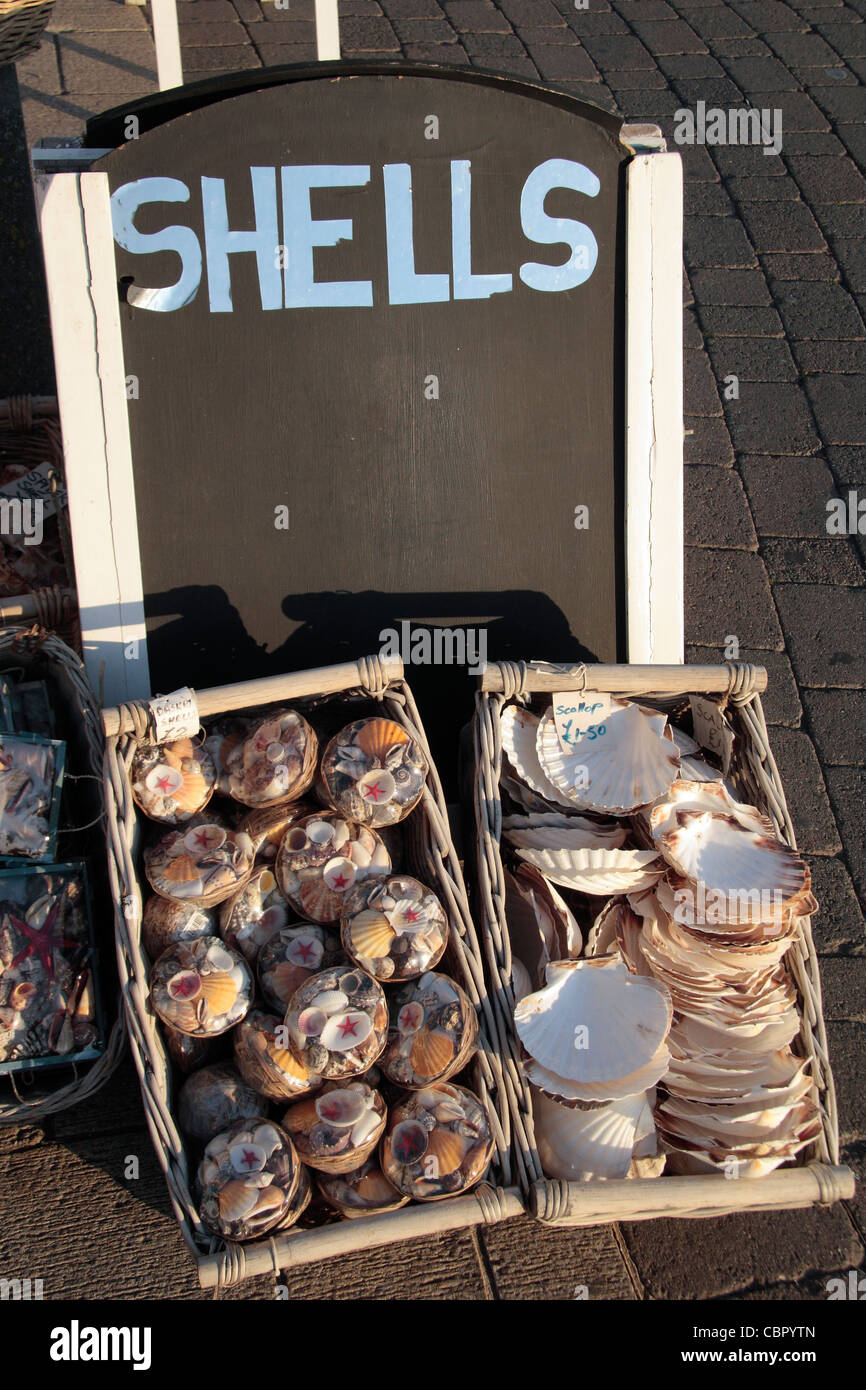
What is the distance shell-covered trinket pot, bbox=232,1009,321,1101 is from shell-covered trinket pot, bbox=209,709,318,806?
1.37 feet

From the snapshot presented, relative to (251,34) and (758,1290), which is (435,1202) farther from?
(251,34)

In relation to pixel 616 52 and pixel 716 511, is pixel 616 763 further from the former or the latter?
pixel 616 52

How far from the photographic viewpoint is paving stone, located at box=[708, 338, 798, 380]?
12.7ft

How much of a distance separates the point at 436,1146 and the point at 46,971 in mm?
813

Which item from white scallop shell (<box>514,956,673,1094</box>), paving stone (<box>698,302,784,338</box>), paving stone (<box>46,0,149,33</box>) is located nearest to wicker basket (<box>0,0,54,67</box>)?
paving stone (<box>46,0,149,33</box>)

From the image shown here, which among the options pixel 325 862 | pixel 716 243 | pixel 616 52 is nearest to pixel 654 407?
pixel 325 862

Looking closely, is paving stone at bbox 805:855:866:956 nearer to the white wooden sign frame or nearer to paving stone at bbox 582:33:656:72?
the white wooden sign frame

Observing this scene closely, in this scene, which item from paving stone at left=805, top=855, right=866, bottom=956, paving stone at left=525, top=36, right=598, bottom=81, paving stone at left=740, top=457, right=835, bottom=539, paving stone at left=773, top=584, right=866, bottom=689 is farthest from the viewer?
paving stone at left=525, top=36, right=598, bottom=81

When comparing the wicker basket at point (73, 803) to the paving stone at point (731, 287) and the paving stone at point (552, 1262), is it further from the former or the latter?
the paving stone at point (731, 287)

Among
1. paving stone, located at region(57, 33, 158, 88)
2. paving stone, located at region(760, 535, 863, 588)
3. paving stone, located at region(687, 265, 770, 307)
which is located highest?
paving stone, located at region(57, 33, 158, 88)

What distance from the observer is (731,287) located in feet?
13.5

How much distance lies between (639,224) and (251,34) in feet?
11.1
